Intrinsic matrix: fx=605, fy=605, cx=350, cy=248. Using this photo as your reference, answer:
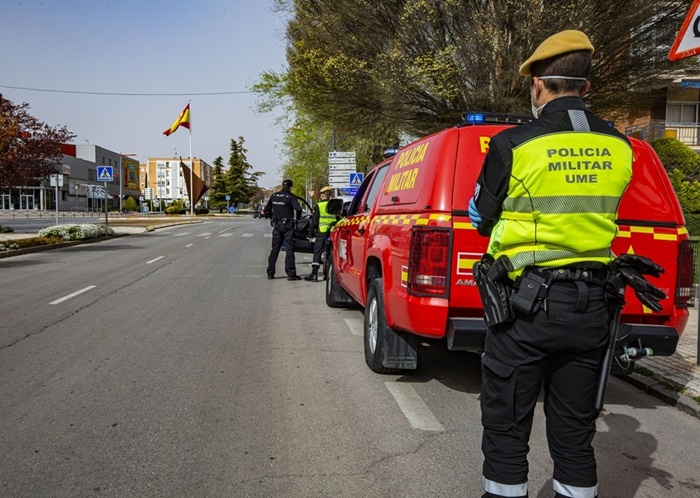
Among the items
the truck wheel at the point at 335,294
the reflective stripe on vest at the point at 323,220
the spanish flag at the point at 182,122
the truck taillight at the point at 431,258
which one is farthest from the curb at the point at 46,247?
the spanish flag at the point at 182,122

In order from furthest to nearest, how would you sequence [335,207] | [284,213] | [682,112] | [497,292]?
1. [682,112]
2. [284,213]
3. [335,207]
4. [497,292]

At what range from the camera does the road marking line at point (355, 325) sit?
7.24 m

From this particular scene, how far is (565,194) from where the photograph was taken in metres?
2.28

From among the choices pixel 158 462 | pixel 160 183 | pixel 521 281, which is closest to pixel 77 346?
pixel 158 462

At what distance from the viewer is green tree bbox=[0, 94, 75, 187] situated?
22391mm

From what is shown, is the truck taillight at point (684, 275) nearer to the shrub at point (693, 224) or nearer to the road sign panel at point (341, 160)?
the shrub at point (693, 224)

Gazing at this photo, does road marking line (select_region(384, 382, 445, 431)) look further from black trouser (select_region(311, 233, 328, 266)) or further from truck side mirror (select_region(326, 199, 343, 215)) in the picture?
black trouser (select_region(311, 233, 328, 266))

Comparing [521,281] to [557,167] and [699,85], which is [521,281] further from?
[699,85]

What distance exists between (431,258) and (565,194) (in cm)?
190

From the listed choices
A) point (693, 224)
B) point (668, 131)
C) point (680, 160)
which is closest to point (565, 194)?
point (693, 224)

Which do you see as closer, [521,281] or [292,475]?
[521,281]

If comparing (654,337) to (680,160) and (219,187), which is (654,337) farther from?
(219,187)

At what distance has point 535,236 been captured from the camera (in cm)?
232

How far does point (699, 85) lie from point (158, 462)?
6.23 meters
